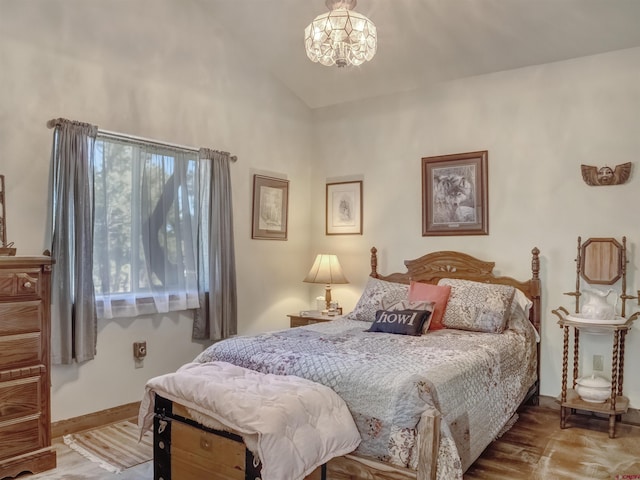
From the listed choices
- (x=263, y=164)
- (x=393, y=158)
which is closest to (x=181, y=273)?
(x=263, y=164)

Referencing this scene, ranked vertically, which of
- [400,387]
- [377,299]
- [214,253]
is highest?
[214,253]

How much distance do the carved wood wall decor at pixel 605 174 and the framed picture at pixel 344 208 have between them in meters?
1.99

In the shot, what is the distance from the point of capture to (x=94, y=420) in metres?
3.43

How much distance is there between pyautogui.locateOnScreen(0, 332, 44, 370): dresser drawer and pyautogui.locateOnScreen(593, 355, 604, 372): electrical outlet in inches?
145

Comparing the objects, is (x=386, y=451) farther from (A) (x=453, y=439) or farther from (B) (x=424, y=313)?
(B) (x=424, y=313)

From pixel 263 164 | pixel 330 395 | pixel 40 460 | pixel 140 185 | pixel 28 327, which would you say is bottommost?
pixel 40 460

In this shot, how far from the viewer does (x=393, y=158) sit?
4711mm

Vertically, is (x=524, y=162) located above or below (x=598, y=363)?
above

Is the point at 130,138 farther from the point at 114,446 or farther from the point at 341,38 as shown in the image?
the point at 114,446

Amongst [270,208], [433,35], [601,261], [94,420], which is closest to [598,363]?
[601,261]

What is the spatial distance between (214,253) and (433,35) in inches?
97.1

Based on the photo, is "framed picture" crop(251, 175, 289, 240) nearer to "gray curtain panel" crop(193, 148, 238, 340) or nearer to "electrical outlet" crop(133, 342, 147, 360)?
"gray curtain panel" crop(193, 148, 238, 340)

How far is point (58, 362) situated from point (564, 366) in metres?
3.39

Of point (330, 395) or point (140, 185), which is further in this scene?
point (140, 185)
